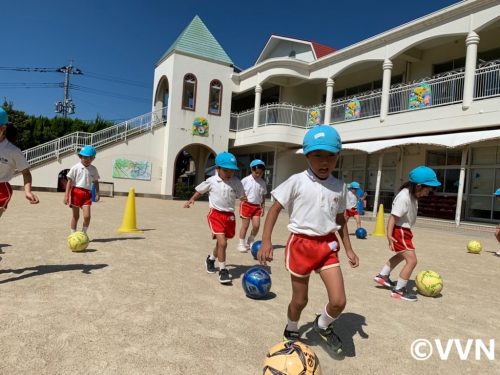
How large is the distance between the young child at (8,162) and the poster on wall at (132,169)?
19.3 meters

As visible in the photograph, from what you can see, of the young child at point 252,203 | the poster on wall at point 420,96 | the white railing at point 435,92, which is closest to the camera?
the young child at point 252,203

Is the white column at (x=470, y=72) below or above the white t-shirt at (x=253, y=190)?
above

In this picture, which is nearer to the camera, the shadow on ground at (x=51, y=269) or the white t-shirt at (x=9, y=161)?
the white t-shirt at (x=9, y=161)

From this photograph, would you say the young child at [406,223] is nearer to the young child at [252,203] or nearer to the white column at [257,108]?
the young child at [252,203]

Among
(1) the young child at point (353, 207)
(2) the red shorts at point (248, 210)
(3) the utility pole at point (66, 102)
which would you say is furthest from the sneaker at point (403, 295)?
(3) the utility pole at point (66, 102)

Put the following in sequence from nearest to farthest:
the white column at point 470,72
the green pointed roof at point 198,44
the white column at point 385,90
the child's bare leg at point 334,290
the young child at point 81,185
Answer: the child's bare leg at point 334,290
the young child at point 81,185
the white column at point 470,72
the white column at point 385,90
the green pointed roof at point 198,44

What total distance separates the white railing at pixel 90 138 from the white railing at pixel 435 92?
1425cm

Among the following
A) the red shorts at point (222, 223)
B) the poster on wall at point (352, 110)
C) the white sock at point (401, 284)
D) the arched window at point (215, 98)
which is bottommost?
the white sock at point (401, 284)

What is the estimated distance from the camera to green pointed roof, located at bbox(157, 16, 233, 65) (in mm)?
24922

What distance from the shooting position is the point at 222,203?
5.54 m

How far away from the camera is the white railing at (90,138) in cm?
2273

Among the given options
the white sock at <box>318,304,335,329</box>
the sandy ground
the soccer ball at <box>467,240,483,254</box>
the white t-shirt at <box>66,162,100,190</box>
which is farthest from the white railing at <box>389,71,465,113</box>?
the white sock at <box>318,304,335,329</box>

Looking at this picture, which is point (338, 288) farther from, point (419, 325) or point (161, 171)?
point (161, 171)

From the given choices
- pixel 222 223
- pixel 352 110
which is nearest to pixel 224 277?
pixel 222 223
